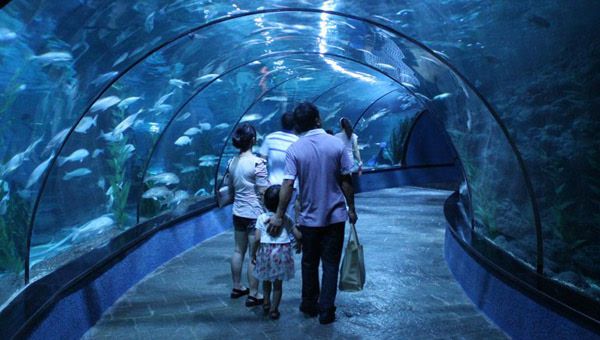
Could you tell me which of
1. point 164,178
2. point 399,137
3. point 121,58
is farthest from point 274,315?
point 399,137

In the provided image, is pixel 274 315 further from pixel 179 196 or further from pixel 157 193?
pixel 179 196

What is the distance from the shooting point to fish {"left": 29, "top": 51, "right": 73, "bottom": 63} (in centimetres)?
517

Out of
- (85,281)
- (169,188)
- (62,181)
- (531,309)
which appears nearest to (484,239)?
(531,309)

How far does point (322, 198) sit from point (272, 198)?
51cm

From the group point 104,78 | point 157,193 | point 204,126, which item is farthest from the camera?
point 204,126

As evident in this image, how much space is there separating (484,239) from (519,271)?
1559 millimetres

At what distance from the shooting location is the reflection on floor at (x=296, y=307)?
4969mm

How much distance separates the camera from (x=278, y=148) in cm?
587

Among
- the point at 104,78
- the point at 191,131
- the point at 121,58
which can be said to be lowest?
the point at 191,131

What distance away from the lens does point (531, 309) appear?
172 inches

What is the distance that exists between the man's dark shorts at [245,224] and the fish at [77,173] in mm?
3366

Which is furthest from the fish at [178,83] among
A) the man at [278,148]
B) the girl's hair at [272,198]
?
the girl's hair at [272,198]

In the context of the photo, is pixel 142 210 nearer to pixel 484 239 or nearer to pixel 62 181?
A: pixel 62 181

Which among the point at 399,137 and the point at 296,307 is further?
the point at 399,137
